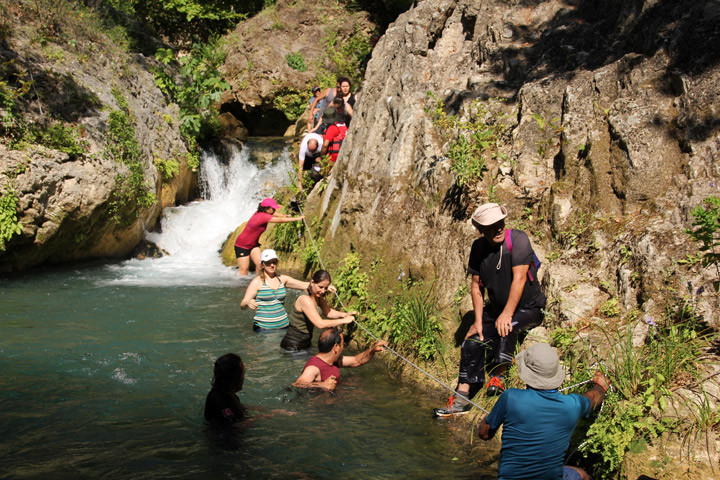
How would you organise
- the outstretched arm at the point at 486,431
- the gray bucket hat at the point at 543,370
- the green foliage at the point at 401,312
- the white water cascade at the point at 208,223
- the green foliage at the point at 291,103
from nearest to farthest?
the gray bucket hat at the point at 543,370 → the outstretched arm at the point at 486,431 → the green foliage at the point at 401,312 → the white water cascade at the point at 208,223 → the green foliage at the point at 291,103

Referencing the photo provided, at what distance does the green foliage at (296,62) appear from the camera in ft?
65.4

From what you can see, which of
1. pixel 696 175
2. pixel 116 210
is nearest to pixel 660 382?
pixel 696 175

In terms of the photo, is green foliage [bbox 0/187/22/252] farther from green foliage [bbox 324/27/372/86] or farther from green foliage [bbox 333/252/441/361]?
green foliage [bbox 324/27/372/86]

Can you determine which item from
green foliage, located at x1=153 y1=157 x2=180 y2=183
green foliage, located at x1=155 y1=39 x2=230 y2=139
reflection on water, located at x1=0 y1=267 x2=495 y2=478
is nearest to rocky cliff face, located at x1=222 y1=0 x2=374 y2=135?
green foliage, located at x1=155 y1=39 x2=230 y2=139

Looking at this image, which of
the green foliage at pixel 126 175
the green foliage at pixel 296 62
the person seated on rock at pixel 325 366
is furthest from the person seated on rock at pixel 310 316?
the green foliage at pixel 296 62

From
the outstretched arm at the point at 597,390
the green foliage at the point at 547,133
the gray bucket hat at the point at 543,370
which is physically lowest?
the outstretched arm at the point at 597,390

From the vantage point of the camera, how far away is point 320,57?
2045 cm

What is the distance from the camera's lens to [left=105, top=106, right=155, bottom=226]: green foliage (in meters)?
12.3

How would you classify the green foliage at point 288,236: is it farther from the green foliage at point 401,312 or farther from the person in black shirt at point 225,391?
the person in black shirt at point 225,391

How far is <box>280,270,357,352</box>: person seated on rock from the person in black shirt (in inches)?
76.5

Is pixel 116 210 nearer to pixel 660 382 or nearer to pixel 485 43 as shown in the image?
pixel 485 43

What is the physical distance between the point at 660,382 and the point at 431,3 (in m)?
9.12

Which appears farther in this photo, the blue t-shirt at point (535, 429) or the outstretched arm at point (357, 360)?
the outstretched arm at point (357, 360)

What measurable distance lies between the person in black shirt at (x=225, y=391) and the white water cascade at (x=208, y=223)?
6.06 m
